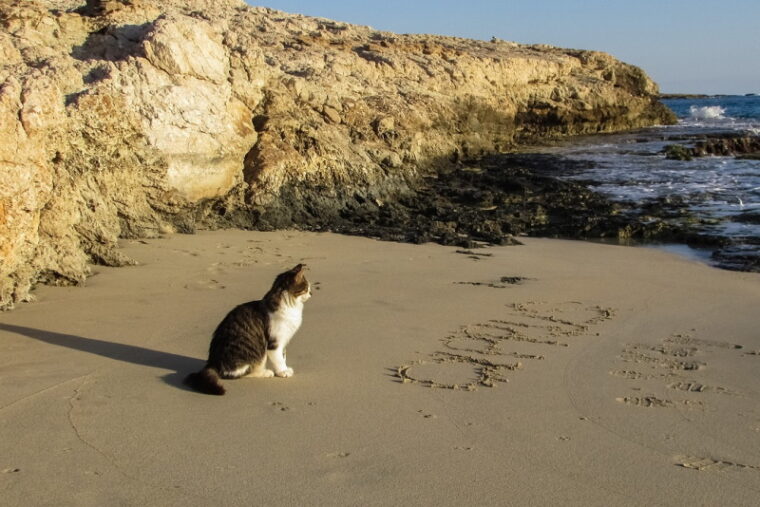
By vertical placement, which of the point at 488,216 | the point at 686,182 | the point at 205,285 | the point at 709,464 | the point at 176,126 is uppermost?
the point at 176,126

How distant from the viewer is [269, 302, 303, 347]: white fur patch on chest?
4.80 metres

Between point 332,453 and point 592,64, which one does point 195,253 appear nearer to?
point 332,453

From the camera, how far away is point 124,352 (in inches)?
202

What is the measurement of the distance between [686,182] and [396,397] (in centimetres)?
1327

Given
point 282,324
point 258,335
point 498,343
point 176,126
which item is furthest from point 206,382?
point 176,126

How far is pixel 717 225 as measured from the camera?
11195 mm

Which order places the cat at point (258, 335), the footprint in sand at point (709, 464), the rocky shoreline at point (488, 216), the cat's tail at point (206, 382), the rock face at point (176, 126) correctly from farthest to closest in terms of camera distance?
the rocky shoreline at point (488, 216) < the rock face at point (176, 126) < the cat at point (258, 335) < the cat's tail at point (206, 382) < the footprint in sand at point (709, 464)

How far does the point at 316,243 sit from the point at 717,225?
21.3 feet

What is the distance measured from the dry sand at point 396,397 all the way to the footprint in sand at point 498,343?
0.08ft

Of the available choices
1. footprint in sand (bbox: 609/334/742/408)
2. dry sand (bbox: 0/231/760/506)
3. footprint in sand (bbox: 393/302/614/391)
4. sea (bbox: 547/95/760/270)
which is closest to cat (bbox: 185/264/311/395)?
dry sand (bbox: 0/231/760/506)

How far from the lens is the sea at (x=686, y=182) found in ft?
33.0

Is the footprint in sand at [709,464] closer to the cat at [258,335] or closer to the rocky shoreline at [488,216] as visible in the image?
the cat at [258,335]

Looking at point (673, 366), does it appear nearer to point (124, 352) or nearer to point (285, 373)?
point (285, 373)

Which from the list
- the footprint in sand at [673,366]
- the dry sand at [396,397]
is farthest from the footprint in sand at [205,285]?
the footprint in sand at [673,366]
